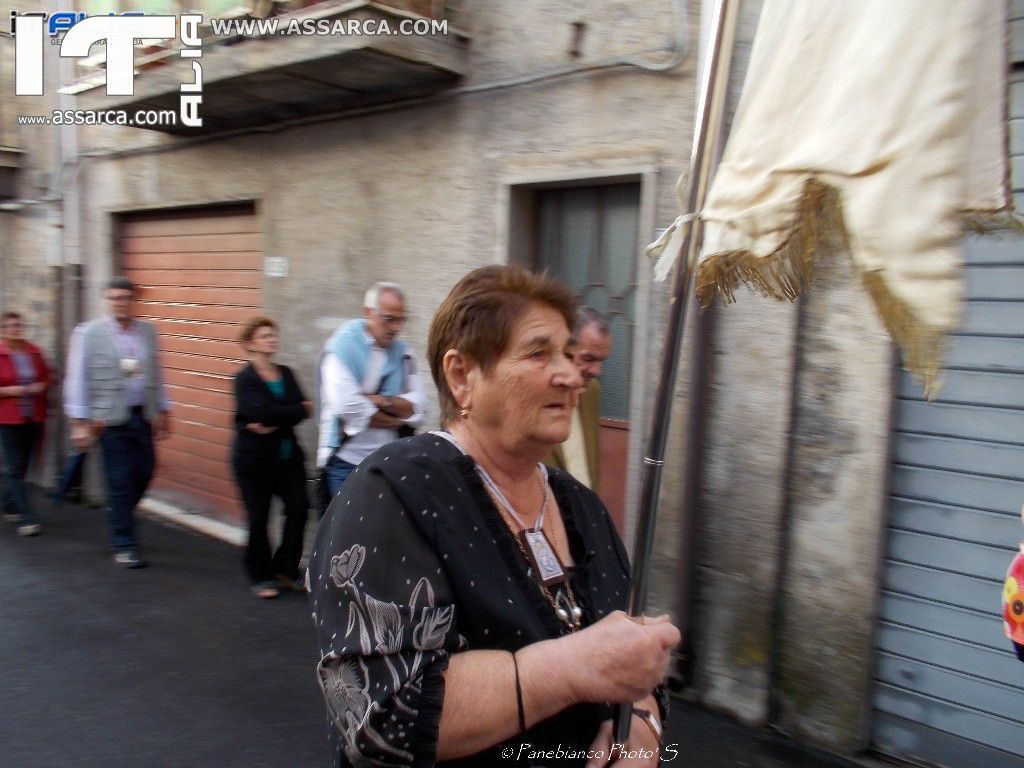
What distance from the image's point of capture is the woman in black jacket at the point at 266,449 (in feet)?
18.2

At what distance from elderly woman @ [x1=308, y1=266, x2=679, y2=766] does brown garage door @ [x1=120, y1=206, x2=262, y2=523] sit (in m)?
5.83

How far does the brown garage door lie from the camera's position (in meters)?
7.66

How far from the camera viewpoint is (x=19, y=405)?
23.9 feet

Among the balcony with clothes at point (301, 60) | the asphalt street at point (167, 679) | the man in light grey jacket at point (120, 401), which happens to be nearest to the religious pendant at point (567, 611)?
the asphalt street at point (167, 679)

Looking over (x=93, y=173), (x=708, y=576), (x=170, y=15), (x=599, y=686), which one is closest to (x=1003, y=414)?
(x=708, y=576)

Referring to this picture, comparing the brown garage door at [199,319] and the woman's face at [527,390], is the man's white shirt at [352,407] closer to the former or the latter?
the brown garage door at [199,319]

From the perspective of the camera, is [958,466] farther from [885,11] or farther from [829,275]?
[885,11]

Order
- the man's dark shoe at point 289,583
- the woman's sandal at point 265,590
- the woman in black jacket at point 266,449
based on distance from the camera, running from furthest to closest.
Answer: the man's dark shoe at point 289,583, the woman's sandal at point 265,590, the woman in black jacket at point 266,449

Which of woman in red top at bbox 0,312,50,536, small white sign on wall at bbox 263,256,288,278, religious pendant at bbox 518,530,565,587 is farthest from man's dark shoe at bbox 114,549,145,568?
religious pendant at bbox 518,530,565,587

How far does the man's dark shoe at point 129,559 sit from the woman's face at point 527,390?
5.55 metres

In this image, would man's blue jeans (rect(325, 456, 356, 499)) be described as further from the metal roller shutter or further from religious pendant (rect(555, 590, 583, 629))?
religious pendant (rect(555, 590, 583, 629))

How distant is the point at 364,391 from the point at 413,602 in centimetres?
340

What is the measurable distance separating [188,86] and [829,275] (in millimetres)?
4999

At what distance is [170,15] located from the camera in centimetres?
780
